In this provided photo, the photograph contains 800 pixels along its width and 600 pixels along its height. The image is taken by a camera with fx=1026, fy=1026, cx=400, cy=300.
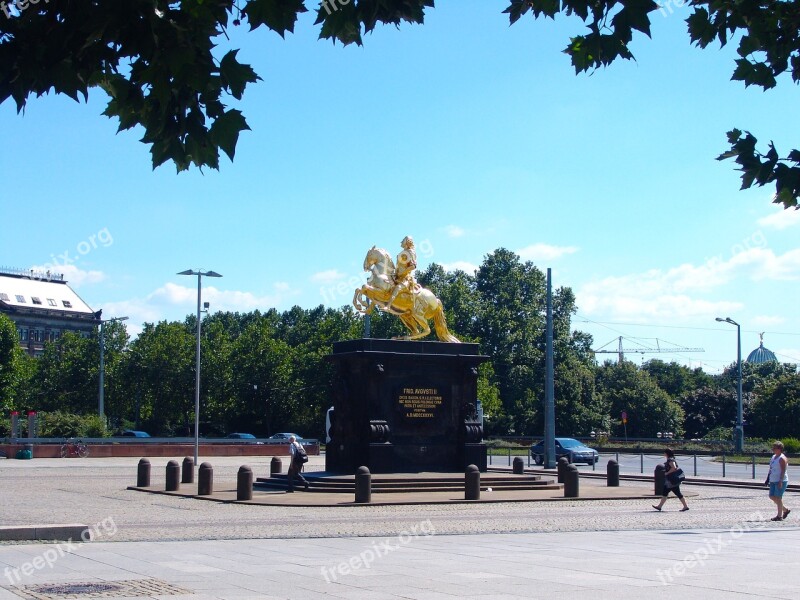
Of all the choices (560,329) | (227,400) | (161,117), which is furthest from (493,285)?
(161,117)

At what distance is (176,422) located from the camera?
95.2 meters

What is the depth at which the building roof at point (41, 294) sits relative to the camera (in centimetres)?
11578

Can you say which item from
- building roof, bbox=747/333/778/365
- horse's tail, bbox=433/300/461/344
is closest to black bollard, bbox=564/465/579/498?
horse's tail, bbox=433/300/461/344

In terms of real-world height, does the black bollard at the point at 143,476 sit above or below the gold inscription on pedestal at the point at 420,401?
below

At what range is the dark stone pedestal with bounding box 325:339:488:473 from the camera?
97.5 feet

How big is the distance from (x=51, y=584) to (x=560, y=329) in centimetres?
8484

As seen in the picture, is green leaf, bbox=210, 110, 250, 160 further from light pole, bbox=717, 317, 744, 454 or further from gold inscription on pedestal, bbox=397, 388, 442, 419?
light pole, bbox=717, 317, 744, 454

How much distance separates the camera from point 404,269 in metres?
31.8

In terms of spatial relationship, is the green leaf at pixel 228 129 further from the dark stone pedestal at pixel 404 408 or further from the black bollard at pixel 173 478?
the black bollard at pixel 173 478

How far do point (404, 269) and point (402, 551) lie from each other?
702 inches

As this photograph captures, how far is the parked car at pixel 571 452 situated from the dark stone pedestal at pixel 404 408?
18.5 m

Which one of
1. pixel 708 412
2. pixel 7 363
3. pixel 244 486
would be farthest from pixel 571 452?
pixel 708 412

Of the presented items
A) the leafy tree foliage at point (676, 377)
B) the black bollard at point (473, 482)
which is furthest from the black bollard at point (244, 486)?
the leafy tree foliage at point (676, 377)

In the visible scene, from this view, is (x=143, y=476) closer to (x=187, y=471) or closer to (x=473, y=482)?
(x=187, y=471)
